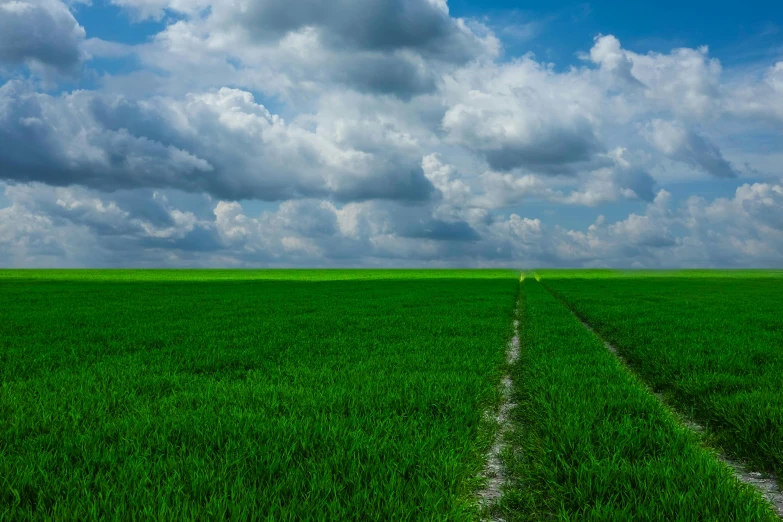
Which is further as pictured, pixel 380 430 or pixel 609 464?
pixel 380 430

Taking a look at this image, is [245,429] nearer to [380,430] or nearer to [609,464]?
[380,430]

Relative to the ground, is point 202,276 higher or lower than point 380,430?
lower

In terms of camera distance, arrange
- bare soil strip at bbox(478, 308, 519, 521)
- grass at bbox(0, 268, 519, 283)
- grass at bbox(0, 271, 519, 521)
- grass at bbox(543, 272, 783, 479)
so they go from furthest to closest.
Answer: grass at bbox(0, 268, 519, 283) < grass at bbox(543, 272, 783, 479) < bare soil strip at bbox(478, 308, 519, 521) < grass at bbox(0, 271, 519, 521)

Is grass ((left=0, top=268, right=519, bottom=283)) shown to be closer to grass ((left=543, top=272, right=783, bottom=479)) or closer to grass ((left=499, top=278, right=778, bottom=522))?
grass ((left=543, top=272, right=783, bottom=479))

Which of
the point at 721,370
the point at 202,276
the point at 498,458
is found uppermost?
the point at 721,370

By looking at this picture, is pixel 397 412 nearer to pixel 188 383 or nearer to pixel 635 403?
pixel 635 403

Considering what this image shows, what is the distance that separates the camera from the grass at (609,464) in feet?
12.5

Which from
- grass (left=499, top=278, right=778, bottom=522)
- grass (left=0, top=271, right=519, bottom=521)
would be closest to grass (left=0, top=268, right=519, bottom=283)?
grass (left=0, top=271, right=519, bottom=521)

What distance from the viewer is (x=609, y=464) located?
4508 mm

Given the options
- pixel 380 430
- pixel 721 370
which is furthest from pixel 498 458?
pixel 721 370

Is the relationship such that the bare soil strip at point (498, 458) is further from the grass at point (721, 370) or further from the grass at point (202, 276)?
the grass at point (202, 276)

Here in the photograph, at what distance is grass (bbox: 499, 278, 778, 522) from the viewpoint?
382cm

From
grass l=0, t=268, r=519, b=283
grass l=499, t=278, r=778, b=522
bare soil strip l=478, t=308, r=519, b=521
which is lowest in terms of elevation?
grass l=0, t=268, r=519, b=283

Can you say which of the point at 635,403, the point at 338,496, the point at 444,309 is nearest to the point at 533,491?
the point at 338,496
